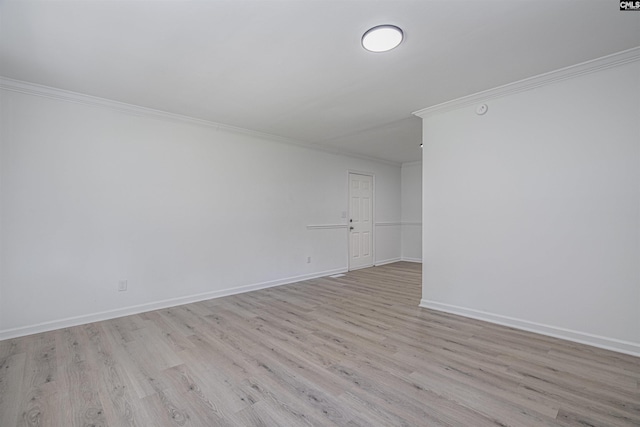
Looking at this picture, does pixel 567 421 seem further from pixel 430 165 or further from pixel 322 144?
pixel 322 144

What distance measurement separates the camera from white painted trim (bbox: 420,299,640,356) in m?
2.41

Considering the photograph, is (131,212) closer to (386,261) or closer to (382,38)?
(382,38)

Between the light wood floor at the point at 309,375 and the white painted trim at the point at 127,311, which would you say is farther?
the white painted trim at the point at 127,311

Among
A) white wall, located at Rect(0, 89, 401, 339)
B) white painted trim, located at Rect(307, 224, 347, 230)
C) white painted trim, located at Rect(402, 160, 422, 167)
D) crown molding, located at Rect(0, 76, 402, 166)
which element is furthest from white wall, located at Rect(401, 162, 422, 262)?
crown molding, located at Rect(0, 76, 402, 166)

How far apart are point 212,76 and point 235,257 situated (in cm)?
257

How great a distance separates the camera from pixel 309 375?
6.96 feet

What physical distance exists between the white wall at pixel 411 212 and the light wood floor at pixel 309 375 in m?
4.12

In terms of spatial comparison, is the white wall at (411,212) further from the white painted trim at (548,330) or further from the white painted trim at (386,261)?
the white painted trim at (548,330)

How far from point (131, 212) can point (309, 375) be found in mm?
2838

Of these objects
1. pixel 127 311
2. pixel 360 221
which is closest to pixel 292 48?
pixel 127 311

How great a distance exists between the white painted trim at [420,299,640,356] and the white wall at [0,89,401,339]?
2.69m

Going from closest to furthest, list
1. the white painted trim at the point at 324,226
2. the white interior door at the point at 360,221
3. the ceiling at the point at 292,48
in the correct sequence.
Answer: the ceiling at the point at 292,48
the white painted trim at the point at 324,226
the white interior door at the point at 360,221

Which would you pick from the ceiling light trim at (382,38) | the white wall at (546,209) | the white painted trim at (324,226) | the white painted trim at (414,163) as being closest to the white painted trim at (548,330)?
the white wall at (546,209)

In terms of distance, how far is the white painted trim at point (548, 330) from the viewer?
7.91 ft
